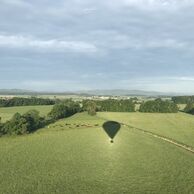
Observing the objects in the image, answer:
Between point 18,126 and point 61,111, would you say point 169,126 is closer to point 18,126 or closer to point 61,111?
point 61,111

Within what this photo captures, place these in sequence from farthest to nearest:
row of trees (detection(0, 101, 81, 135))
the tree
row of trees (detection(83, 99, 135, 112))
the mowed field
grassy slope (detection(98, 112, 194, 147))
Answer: row of trees (detection(83, 99, 135, 112)) < the tree < row of trees (detection(0, 101, 81, 135)) < grassy slope (detection(98, 112, 194, 147)) < the mowed field

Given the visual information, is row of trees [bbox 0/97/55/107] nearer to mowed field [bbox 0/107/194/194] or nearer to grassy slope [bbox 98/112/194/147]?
grassy slope [bbox 98/112/194/147]

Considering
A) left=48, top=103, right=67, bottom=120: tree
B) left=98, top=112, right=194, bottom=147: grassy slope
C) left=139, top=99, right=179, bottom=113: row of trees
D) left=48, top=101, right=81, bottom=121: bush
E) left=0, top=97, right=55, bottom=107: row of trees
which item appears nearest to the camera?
left=98, top=112, right=194, bottom=147: grassy slope

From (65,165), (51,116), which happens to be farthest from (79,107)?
(65,165)

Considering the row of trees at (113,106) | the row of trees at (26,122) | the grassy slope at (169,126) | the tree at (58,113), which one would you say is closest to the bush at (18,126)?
the row of trees at (26,122)

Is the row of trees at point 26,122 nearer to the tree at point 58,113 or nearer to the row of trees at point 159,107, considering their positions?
the tree at point 58,113

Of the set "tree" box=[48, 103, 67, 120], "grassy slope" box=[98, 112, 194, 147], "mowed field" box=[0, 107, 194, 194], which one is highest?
"tree" box=[48, 103, 67, 120]

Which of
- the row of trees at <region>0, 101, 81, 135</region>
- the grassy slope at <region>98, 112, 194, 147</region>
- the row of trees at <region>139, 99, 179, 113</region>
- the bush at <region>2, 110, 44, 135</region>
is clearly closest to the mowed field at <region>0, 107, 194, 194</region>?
the grassy slope at <region>98, 112, 194, 147</region>

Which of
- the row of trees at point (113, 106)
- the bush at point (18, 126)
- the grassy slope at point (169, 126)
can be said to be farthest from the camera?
the row of trees at point (113, 106)

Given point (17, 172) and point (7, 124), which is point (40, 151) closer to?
point (17, 172)
